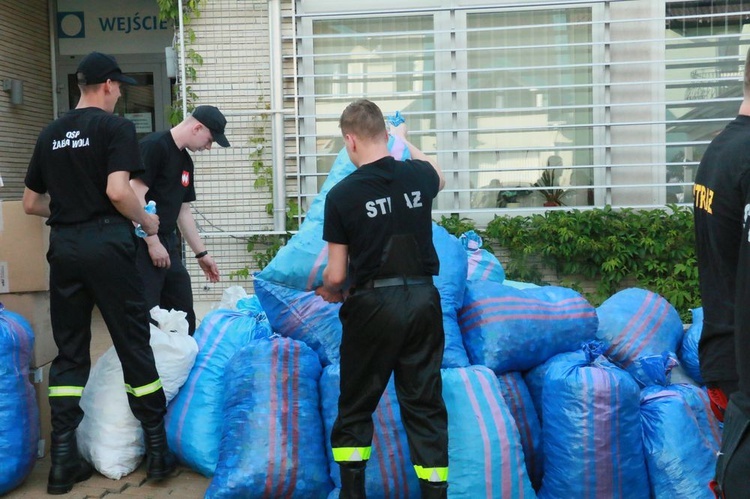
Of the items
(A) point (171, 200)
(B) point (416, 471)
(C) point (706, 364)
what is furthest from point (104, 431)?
(C) point (706, 364)

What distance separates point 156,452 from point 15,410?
0.69 m

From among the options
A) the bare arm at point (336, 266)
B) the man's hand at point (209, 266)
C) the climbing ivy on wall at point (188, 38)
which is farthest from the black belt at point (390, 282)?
the climbing ivy on wall at point (188, 38)

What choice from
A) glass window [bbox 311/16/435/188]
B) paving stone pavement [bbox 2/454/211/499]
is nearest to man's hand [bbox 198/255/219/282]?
paving stone pavement [bbox 2/454/211/499]

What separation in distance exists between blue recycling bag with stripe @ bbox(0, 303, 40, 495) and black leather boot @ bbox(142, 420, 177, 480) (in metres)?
0.56

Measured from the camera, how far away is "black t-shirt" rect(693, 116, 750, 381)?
2.29m

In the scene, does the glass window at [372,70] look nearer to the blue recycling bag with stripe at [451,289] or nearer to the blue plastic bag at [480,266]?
the blue plastic bag at [480,266]

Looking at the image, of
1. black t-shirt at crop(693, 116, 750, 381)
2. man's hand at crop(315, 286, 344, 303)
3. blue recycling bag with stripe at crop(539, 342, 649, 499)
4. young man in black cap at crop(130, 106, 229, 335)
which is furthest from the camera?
young man in black cap at crop(130, 106, 229, 335)

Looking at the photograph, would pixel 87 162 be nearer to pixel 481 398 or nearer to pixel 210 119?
pixel 210 119

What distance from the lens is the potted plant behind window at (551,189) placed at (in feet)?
22.2

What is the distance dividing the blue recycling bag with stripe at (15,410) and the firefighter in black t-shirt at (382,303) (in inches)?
64.0

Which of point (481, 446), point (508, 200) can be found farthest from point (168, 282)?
point (508, 200)

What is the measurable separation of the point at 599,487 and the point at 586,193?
363cm

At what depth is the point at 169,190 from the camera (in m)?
4.73

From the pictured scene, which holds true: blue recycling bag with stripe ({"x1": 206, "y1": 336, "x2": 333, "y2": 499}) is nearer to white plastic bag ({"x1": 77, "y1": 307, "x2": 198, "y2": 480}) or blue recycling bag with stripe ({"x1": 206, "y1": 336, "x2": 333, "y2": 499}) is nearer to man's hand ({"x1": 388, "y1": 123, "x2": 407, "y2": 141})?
white plastic bag ({"x1": 77, "y1": 307, "x2": 198, "y2": 480})
